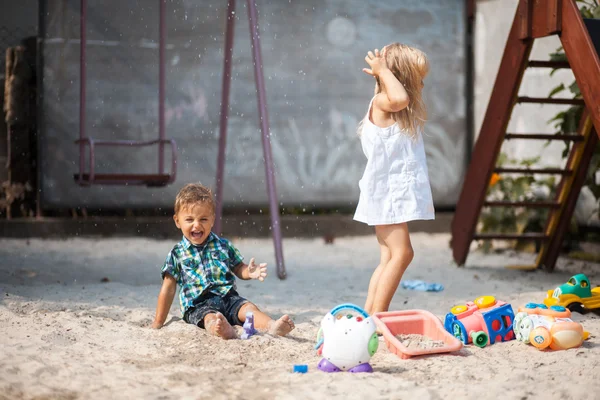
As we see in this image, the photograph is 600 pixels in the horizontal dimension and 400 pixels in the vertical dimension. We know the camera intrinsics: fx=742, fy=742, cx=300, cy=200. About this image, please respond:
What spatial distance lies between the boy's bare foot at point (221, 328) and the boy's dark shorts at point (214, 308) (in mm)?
166

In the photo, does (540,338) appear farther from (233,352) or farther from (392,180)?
(233,352)

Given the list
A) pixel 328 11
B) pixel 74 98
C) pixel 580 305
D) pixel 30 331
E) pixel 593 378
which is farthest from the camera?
pixel 328 11

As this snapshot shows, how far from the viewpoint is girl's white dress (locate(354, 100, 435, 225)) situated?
3287 millimetres

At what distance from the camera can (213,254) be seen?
3387mm

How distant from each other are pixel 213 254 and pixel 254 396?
3.73ft

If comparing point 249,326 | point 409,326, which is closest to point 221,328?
point 249,326

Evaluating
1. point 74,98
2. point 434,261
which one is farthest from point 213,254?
point 74,98

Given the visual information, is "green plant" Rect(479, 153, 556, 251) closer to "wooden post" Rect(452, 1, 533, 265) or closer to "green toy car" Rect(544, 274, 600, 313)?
"wooden post" Rect(452, 1, 533, 265)

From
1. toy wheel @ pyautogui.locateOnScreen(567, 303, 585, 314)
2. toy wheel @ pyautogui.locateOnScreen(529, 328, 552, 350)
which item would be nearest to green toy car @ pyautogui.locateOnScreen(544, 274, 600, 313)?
toy wheel @ pyautogui.locateOnScreen(567, 303, 585, 314)

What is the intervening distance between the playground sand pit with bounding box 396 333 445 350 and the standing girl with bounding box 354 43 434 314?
0.82 ft

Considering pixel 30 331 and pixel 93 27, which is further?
pixel 93 27

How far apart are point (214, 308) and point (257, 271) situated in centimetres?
31

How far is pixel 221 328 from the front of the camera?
9.96 feet

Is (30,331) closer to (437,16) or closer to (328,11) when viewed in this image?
(328,11)
